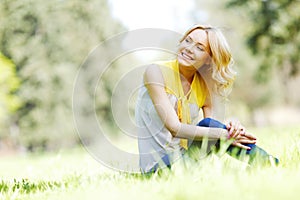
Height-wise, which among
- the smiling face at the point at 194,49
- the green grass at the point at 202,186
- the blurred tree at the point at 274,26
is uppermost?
the blurred tree at the point at 274,26

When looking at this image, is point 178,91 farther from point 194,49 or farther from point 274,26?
point 274,26

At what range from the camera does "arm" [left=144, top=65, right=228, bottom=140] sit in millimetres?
2721

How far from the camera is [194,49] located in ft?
9.95

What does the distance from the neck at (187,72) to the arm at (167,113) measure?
0.18 metres

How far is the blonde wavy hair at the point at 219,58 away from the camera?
3.01 metres

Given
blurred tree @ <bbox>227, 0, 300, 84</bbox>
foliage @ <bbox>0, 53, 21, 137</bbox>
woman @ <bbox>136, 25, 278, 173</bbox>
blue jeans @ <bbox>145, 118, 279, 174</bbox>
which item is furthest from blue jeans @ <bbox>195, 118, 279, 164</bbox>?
foliage @ <bbox>0, 53, 21, 137</bbox>

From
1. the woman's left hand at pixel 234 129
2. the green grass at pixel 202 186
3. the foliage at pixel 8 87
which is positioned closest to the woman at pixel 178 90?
the woman's left hand at pixel 234 129

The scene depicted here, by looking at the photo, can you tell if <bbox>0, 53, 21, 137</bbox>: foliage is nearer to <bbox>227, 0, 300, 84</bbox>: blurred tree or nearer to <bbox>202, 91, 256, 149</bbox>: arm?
<bbox>227, 0, 300, 84</bbox>: blurred tree

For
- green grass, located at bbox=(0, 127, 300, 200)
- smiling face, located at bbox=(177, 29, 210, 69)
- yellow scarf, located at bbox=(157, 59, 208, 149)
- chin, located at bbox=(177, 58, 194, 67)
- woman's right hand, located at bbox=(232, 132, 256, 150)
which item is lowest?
green grass, located at bbox=(0, 127, 300, 200)

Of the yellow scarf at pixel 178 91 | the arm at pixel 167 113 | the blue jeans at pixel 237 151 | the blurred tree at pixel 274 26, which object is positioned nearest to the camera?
the blue jeans at pixel 237 151

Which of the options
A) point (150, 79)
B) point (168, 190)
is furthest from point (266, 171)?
point (150, 79)

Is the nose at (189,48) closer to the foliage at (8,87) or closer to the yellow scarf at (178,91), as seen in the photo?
the yellow scarf at (178,91)

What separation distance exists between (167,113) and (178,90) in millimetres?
299

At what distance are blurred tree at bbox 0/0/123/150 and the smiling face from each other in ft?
67.0
